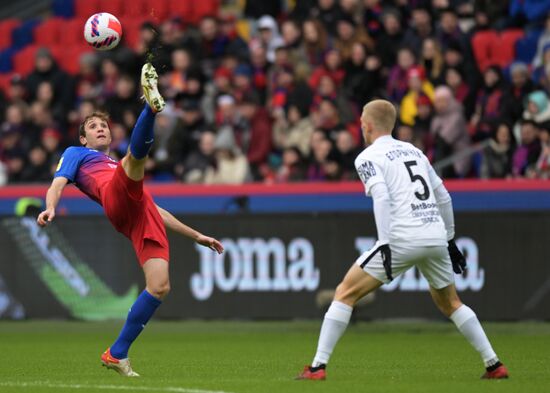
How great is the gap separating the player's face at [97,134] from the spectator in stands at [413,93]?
8.80m

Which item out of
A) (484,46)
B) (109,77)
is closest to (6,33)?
(109,77)

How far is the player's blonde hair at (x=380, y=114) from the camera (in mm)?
9641

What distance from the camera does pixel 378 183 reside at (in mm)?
9375

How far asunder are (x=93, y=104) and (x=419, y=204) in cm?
1340

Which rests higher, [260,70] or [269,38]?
[269,38]

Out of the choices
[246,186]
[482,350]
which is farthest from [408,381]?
[246,186]

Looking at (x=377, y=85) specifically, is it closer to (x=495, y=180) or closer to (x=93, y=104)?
(x=495, y=180)

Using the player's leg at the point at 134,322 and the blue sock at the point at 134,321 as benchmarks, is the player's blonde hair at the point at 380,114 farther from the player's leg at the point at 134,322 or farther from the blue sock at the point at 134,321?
the blue sock at the point at 134,321

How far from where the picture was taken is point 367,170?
31.1 ft

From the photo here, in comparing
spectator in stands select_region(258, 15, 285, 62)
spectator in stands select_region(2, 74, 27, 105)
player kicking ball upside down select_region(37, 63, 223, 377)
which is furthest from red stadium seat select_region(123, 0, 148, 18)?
player kicking ball upside down select_region(37, 63, 223, 377)

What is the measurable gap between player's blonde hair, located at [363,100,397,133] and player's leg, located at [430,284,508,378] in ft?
4.17

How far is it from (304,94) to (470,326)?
11.4 meters

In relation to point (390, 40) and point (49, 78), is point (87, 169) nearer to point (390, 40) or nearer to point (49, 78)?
point (390, 40)

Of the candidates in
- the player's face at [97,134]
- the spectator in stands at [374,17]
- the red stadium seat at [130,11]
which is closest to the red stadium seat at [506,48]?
the spectator in stands at [374,17]
